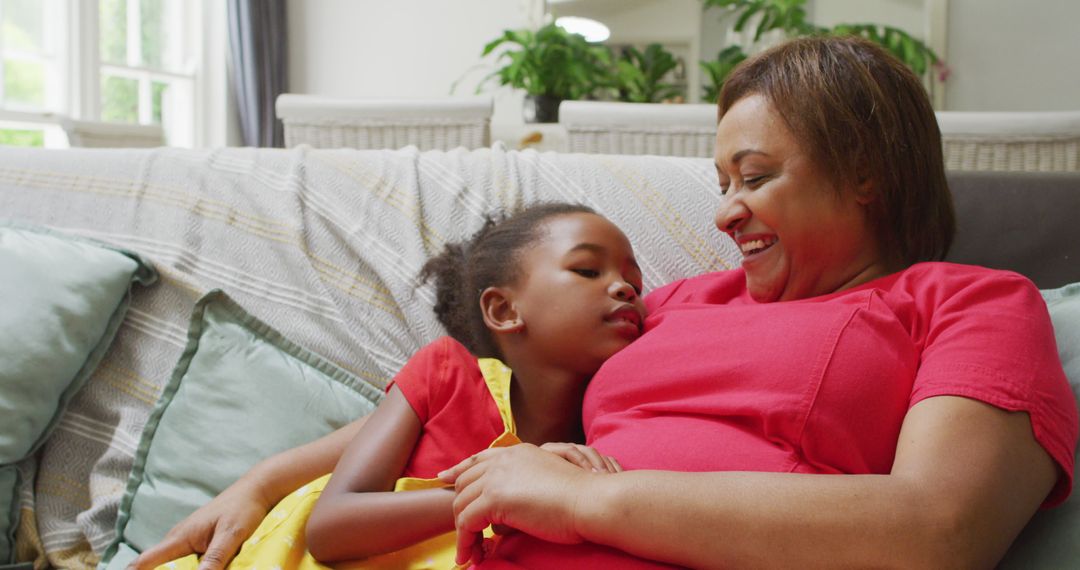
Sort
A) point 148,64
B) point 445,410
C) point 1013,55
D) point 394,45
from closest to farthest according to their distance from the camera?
point 445,410, point 1013,55, point 148,64, point 394,45

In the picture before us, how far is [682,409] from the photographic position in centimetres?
98

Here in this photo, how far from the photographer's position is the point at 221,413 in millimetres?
1380

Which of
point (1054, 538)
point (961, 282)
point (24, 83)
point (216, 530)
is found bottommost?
point (216, 530)

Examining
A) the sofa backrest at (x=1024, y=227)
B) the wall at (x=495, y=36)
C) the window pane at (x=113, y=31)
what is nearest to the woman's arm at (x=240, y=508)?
the sofa backrest at (x=1024, y=227)

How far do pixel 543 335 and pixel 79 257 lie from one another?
82 cm

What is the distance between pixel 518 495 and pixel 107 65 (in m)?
4.69

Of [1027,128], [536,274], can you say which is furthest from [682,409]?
[1027,128]

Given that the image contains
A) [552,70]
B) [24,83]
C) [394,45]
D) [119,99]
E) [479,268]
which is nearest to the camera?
[479,268]

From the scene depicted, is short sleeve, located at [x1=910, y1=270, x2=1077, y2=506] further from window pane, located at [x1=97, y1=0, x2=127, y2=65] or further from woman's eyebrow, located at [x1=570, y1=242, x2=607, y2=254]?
window pane, located at [x1=97, y1=0, x2=127, y2=65]

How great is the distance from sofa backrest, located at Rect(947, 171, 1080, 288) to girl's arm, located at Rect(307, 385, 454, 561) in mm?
864

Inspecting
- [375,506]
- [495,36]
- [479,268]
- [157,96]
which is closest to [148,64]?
[157,96]

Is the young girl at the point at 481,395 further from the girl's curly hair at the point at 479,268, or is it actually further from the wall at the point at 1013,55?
the wall at the point at 1013,55

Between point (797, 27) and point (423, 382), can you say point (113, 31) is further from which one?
point (423, 382)

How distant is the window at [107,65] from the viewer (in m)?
4.28
